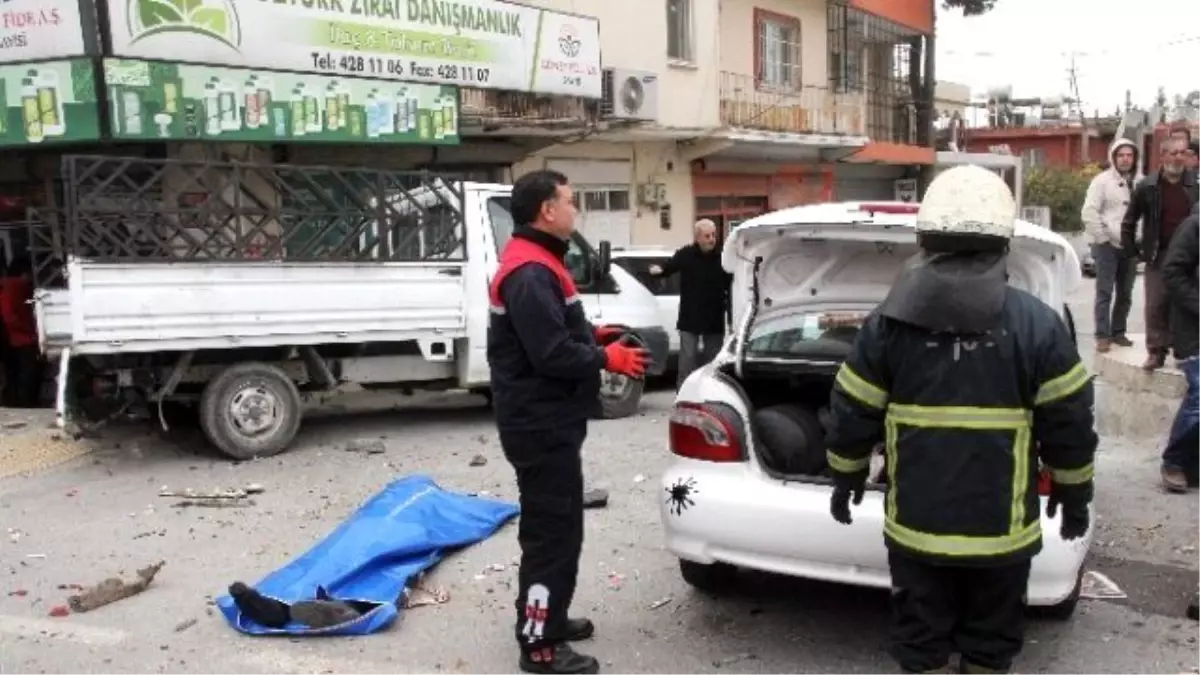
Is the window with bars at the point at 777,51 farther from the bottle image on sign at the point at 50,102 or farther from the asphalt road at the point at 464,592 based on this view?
the asphalt road at the point at 464,592

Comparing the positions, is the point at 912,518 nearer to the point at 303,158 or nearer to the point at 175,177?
the point at 175,177

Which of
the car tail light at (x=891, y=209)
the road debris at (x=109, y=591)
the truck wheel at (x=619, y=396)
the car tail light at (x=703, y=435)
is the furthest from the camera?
the truck wheel at (x=619, y=396)

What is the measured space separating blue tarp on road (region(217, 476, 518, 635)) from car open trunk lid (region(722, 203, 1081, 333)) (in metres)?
1.77

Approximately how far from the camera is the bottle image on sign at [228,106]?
1084 centimetres

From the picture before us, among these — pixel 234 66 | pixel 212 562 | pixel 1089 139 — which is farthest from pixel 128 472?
pixel 1089 139

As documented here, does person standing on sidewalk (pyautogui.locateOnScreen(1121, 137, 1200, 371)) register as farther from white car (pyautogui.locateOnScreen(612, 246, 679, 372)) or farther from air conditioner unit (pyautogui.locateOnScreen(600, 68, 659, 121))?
air conditioner unit (pyautogui.locateOnScreen(600, 68, 659, 121))

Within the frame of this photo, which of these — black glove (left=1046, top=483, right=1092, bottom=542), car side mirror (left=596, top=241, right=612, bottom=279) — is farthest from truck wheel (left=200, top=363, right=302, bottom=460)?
black glove (left=1046, top=483, right=1092, bottom=542)

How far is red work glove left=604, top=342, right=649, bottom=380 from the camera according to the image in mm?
3947

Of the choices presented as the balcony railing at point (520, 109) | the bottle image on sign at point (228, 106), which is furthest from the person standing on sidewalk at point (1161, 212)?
the bottle image on sign at point (228, 106)

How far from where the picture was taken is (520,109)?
14.2m

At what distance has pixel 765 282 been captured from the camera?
5383 mm

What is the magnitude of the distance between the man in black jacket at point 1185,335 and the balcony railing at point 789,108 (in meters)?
12.9

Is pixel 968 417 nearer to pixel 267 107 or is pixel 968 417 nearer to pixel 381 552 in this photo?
pixel 381 552

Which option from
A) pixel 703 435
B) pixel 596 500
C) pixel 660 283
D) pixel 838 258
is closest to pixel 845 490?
pixel 703 435
